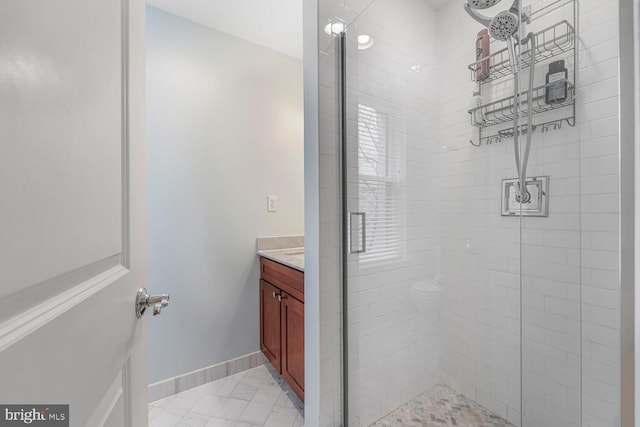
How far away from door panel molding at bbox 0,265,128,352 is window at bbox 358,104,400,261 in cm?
114

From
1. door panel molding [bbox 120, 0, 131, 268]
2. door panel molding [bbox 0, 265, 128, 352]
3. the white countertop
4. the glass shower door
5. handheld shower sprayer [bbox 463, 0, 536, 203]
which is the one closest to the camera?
door panel molding [bbox 0, 265, 128, 352]

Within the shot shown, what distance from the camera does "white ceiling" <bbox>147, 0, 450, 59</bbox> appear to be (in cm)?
171

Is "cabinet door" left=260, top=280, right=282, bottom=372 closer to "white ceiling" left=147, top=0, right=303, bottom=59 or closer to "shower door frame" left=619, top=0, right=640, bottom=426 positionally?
"shower door frame" left=619, top=0, right=640, bottom=426

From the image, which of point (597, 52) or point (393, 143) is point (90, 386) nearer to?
point (393, 143)

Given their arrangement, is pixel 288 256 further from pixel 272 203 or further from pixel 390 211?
pixel 390 211

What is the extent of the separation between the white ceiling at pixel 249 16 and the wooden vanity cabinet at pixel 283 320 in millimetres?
1715

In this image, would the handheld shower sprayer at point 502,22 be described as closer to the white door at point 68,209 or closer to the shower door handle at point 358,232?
the shower door handle at point 358,232

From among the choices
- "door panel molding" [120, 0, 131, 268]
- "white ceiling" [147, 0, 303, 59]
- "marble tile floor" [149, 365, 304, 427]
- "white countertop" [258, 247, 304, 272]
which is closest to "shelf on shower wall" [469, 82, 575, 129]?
"white countertop" [258, 247, 304, 272]

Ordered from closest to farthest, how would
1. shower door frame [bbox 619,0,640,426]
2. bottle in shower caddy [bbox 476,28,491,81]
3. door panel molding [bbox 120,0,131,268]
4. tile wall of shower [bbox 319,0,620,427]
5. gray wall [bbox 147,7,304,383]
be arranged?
door panel molding [bbox 120,0,131,268] → shower door frame [bbox 619,0,640,426] → tile wall of shower [bbox 319,0,620,427] → bottle in shower caddy [bbox 476,28,491,81] → gray wall [bbox 147,7,304,383]

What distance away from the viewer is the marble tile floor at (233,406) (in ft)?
4.98

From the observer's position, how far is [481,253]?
1352mm

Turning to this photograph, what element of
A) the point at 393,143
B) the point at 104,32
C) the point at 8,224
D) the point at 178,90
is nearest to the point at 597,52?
the point at 393,143

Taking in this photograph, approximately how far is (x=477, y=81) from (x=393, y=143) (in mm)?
496

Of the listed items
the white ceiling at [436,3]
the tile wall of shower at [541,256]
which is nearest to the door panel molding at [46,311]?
the tile wall of shower at [541,256]
